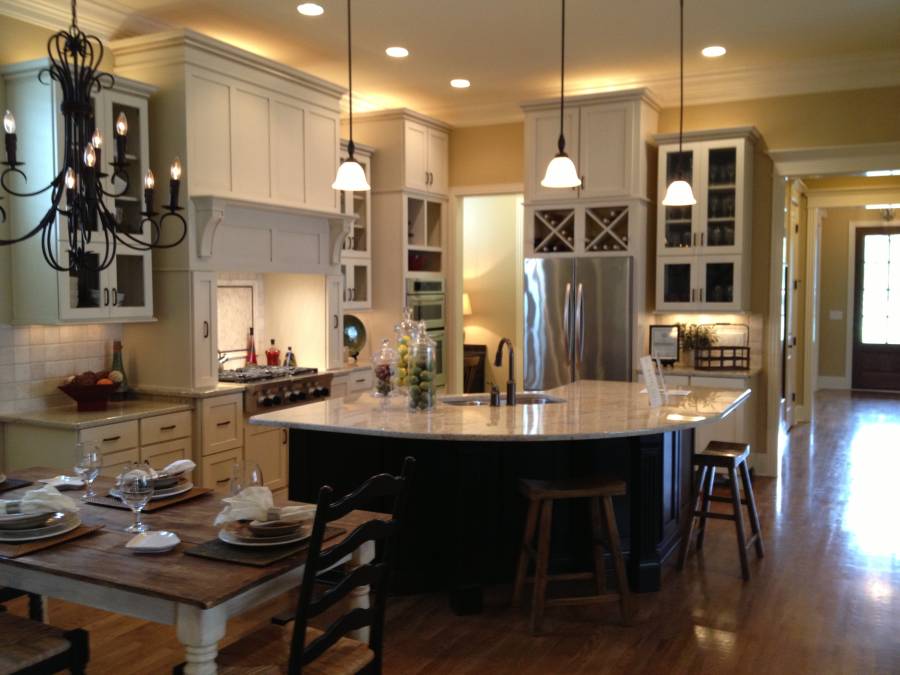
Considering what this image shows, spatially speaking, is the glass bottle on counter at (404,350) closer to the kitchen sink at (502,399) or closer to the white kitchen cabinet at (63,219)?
the kitchen sink at (502,399)

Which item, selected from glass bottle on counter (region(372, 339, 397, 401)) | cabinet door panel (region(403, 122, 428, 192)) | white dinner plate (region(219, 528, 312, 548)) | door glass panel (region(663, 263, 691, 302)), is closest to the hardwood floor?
glass bottle on counter (region(372, 339, 397, 401))

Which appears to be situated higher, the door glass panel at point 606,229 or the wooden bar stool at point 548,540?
the door glass panel at point 606,229

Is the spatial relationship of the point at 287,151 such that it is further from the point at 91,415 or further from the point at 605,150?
the point at 605,150

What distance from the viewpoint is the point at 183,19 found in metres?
5.13

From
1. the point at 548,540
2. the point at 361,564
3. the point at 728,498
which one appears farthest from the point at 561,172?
the point at 361,564

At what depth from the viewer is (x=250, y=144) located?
5.25m

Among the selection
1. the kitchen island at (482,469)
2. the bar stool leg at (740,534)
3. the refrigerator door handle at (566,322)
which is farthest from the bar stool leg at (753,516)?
the refrigerator door handle at (566,322)

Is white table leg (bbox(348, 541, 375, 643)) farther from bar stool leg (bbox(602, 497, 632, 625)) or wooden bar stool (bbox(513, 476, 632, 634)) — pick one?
bar stool leg (bbox(602, 497, 632, 625))

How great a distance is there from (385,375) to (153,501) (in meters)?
1.57

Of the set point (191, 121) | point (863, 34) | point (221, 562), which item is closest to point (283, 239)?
point (191, 121)

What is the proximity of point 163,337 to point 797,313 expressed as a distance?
690 centimetres

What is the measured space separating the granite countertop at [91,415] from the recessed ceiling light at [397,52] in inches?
112

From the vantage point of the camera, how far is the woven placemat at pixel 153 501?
2697 millimetres

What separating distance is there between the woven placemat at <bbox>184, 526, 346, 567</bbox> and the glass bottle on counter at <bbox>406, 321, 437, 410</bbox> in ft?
5.55
